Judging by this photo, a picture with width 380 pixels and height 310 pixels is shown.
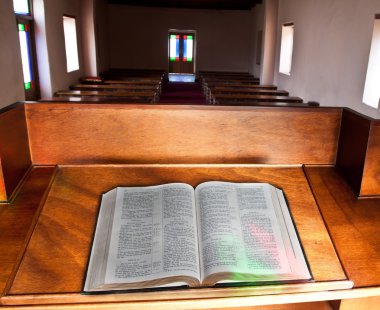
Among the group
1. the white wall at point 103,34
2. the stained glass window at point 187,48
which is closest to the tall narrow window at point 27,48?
the white wall at point 103,34

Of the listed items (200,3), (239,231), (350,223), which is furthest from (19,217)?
(200,3)

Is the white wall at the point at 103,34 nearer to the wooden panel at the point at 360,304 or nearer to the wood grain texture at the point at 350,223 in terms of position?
the wood grain texture at the point at 350,223

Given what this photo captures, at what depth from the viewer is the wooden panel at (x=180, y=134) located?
1241mm

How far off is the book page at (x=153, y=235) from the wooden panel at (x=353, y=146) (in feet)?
1.88

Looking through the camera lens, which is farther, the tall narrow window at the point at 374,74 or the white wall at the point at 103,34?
the white wall at the point at 103,34

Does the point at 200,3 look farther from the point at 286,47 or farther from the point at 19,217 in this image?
the point at 19,217

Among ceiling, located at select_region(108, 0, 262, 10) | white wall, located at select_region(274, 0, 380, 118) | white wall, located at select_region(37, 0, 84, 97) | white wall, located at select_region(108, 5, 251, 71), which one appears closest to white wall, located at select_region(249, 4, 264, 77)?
ceiling, located at select_region(108, 0, 262, 10)

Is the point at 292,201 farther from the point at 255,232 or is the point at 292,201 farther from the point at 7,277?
the point at 7,277

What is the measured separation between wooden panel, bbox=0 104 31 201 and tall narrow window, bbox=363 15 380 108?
3539mm

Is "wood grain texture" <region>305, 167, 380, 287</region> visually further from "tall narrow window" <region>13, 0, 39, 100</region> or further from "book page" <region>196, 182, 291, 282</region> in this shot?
"tall narrow window" <region>13, 0, 39, 100</region>

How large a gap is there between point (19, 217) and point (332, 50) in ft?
15.5

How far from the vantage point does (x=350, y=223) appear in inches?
41.2

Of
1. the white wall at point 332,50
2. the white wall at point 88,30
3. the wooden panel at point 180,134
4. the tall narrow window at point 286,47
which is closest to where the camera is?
the wooden panel at point 180,134

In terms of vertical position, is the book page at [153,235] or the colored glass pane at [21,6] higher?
the colored glass pane at [21,6]
